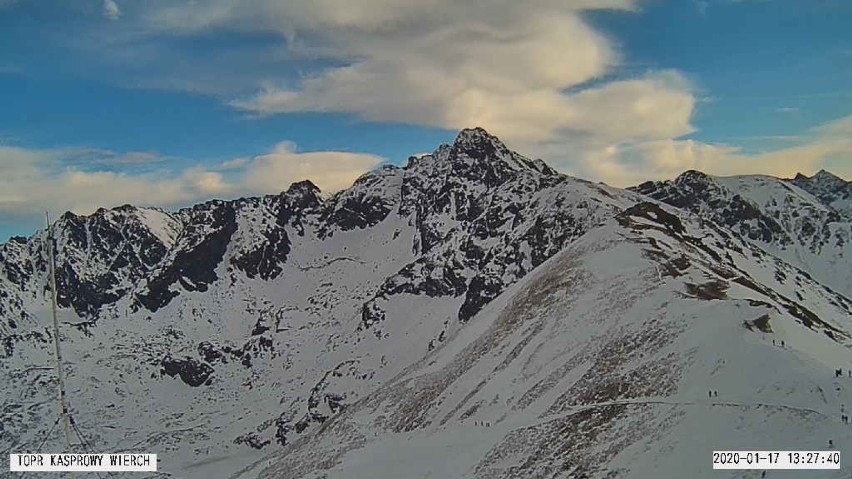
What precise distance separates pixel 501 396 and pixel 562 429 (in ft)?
56.5

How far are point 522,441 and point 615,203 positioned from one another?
459ft

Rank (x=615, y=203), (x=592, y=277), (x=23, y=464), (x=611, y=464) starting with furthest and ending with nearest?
(x=615, y=203), (x=592, y=277), (x=611, y=464), (x=23, y=464)

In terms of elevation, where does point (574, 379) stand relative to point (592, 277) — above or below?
below

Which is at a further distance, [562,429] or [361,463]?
[361,463]

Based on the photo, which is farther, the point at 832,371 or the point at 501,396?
the point at 501,396

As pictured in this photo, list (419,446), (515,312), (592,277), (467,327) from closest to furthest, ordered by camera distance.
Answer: (419,446)
(592,277)
(515,312)
(467,327)

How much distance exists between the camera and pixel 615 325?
8025 cm

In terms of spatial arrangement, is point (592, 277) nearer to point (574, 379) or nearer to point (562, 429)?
point (574, 379)

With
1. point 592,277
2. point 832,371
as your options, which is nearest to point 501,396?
point 592,277

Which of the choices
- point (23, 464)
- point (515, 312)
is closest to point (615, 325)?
point (515, 312)

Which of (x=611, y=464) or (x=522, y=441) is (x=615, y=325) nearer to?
(x=522, y=441)

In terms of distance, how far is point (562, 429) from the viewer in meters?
64.3

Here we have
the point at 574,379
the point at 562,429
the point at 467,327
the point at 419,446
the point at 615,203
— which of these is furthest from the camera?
the point at 615,203

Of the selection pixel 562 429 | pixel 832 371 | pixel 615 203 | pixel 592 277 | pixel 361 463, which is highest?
pixel 615 203
